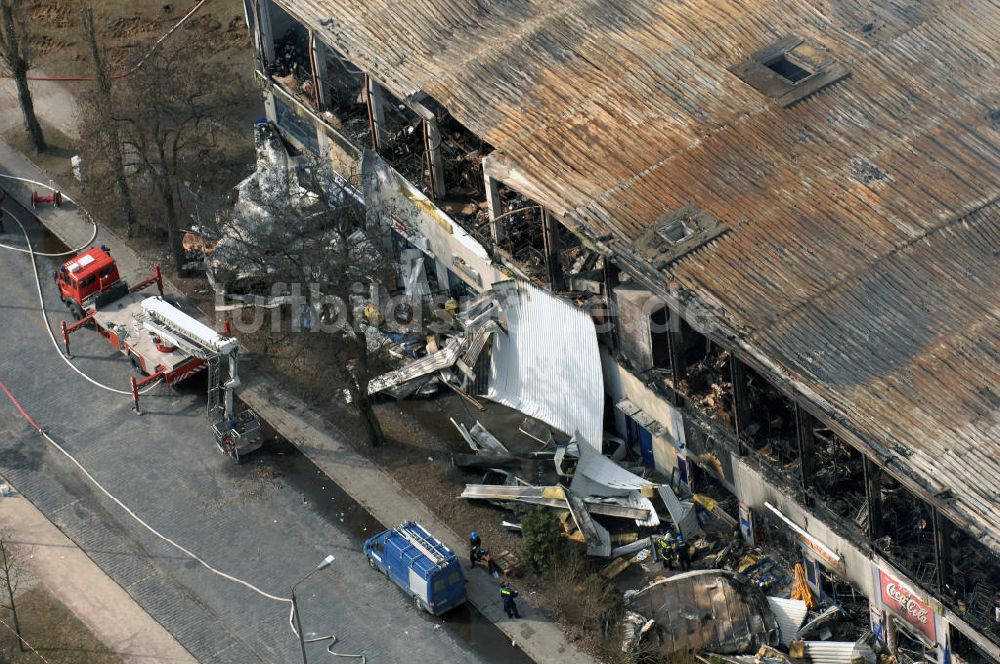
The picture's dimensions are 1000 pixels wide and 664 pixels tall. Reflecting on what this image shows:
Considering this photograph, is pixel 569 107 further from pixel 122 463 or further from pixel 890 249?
pixel 122 463

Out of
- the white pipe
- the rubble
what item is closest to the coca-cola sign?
the white pipe

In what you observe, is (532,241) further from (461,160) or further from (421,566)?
(421,566)

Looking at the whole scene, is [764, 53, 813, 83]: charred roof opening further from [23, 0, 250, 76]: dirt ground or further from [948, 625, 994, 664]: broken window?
[23, 0, 250, 76]: dirt ground

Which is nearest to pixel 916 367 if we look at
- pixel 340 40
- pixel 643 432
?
pixel 643 432

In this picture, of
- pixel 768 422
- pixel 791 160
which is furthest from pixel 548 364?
pixel 791 160

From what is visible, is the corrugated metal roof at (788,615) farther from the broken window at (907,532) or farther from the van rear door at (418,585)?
the van rear door at (418,585)

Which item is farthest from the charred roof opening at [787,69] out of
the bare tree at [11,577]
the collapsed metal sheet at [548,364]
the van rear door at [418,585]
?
the bare tree at [11,577]
